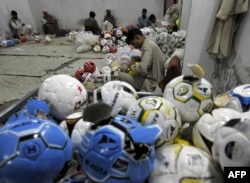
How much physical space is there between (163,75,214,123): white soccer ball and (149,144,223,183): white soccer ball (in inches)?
12.3

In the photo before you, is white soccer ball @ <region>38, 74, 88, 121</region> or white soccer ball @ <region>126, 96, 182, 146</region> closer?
white soccer ball @ <region>126, 96, 182, 146</region>

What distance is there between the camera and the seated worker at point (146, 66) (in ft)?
8.84

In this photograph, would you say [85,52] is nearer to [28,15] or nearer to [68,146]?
[28,15]

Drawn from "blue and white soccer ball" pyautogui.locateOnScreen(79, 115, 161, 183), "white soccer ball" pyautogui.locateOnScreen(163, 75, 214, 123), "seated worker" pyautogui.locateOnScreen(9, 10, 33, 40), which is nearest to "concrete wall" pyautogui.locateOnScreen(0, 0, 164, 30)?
"seated worker" pyautogui.locateOnScreen(9, 10, 33, 40)

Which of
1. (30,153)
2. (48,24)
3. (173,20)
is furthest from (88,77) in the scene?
(48,24)

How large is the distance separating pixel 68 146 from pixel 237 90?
93 centimetres

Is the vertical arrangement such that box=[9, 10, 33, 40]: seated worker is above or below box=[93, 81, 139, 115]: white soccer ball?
below

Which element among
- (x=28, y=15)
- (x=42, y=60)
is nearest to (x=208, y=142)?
(x=42, y=60)

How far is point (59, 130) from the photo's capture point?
3.11ft

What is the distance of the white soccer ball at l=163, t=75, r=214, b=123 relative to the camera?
49.6 inches

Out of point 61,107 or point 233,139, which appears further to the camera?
point 61,107

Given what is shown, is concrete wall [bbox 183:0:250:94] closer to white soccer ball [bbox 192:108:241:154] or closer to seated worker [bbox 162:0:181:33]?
white soccer ball [bbox 192:108:241:154]

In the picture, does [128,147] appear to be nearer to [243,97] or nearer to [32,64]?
[243,97]

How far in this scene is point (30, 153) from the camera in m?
0.81
